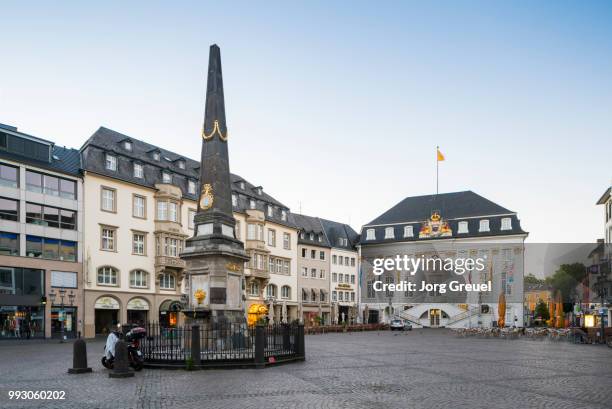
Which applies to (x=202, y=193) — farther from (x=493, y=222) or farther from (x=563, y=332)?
(x=493, y=222)

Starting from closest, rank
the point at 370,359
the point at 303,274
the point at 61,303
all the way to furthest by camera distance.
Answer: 1. the point at 370,359
2. the point at 61,303
3. the point at 303,274

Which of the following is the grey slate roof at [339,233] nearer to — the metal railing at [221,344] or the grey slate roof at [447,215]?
the grey slate roof at [447,215]

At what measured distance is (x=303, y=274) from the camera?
74.2 metres

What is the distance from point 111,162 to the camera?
48.7 metres

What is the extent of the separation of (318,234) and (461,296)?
65.4 ft

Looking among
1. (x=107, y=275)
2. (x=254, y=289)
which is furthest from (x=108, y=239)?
(x=254, y=289)

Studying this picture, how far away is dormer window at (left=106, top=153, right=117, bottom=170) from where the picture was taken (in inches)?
1903

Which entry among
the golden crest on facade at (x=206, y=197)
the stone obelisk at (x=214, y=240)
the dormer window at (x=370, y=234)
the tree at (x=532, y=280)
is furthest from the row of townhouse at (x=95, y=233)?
the tree at (x=532, y=280)

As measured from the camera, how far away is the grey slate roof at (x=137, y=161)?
47469 mm

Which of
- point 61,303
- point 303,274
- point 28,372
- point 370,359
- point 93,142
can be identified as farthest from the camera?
point 303,274

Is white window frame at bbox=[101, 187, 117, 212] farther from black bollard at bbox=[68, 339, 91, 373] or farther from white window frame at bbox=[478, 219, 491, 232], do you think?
white window frame at bbox=[478, 219, 491, 232]

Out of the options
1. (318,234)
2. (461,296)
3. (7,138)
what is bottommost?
(461,296)

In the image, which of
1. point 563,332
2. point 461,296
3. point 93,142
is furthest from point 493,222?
point 93,142

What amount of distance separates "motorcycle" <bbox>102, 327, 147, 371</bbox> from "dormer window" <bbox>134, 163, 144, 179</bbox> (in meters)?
33.0
